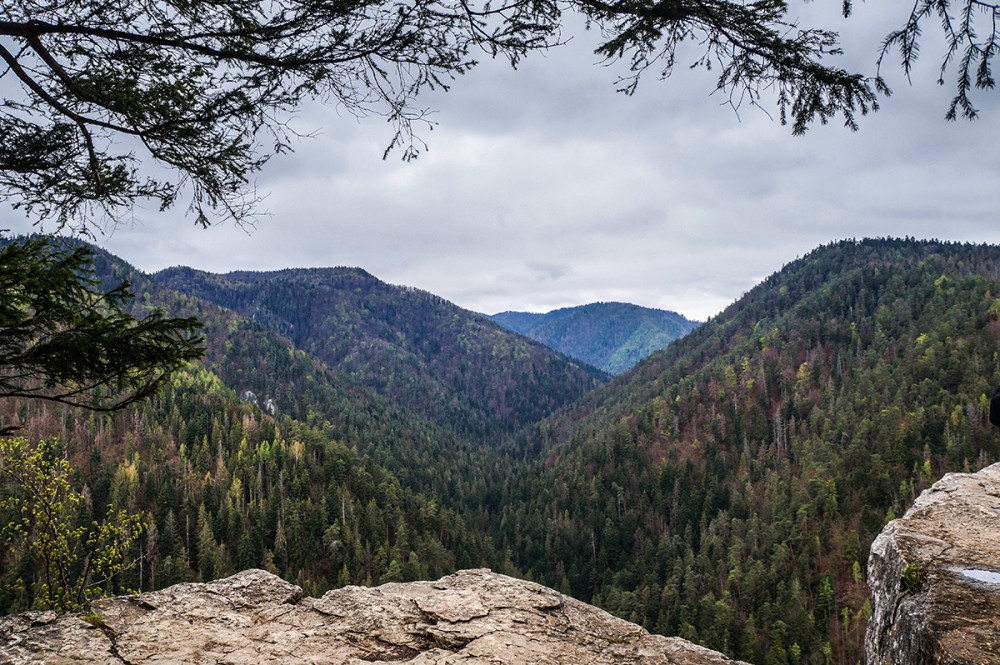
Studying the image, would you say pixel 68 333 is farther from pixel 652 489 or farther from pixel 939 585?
pixel 652 489

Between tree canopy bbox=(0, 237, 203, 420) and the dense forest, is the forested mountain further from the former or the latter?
tree canopy bbox=(0, 237, 203, 420)

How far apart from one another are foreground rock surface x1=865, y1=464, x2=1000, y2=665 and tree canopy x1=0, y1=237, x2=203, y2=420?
898cm

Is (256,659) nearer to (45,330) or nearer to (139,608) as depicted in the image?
(139,608)

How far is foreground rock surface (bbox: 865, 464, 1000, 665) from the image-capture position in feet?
16.3

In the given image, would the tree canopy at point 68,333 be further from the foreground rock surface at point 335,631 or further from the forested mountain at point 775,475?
the forested mountain at point 775,475

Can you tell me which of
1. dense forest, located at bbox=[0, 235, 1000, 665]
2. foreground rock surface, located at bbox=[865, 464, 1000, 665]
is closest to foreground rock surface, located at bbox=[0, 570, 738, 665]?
foreground rock surface, located at bbox=[865, 464, 1000, 665]

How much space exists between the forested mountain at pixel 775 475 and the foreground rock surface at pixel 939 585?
86.7 m

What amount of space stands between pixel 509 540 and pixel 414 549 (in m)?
42.0

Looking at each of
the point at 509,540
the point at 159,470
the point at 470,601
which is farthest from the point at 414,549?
the point at 470,601

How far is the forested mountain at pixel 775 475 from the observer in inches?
3575

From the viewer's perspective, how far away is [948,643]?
4.88 meters

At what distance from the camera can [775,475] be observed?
127 m

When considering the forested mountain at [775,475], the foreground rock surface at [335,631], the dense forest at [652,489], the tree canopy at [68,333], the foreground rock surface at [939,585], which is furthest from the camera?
the forested mountain at [775,475]

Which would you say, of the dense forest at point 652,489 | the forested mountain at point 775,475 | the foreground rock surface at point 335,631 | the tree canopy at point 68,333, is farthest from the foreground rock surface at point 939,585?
the forested mountain at point 775,475
